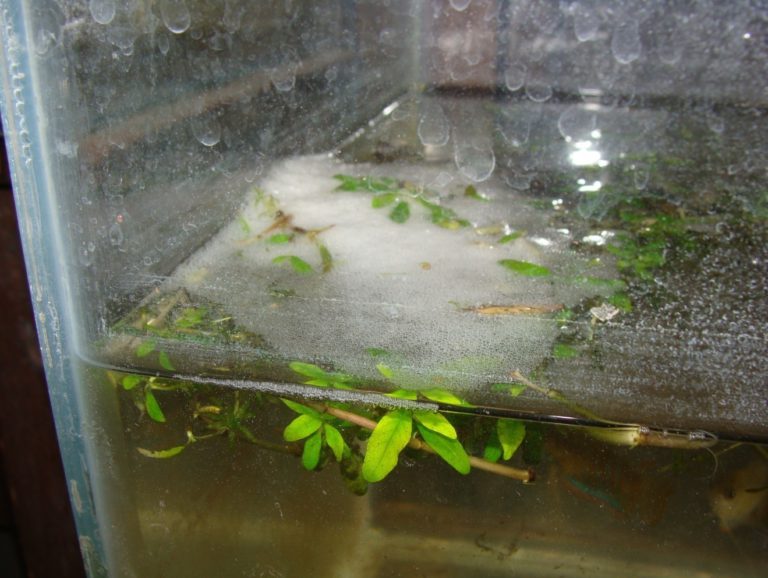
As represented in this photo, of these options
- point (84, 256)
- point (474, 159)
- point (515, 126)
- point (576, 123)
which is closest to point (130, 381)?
point (84, 256)

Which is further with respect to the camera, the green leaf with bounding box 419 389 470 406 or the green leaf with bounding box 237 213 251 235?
the green leaf with bounding box 237 213 251 235

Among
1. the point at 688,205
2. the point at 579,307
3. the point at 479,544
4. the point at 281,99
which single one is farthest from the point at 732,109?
the point at 479,544

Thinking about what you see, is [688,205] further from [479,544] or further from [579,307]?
[479,544]

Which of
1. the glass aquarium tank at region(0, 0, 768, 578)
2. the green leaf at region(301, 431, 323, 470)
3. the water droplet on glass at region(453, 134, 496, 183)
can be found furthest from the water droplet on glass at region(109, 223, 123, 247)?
the water droplet on glass at region(453, 134, 496, 183)

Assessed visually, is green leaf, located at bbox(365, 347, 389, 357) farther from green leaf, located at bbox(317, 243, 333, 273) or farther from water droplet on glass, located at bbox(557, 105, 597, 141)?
water droplet on glass, located at bbox(557, 105, 597, 141)

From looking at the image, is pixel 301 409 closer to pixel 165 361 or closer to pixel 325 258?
pixel 165 361

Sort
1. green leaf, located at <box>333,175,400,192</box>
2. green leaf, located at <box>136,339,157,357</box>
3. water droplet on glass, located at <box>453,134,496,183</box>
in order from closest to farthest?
green leaf, located at <box>136,339,157,357</box>
green leaf, located at <box>333,175,400,192</box>
water droplet on glass, located at <box>453,134,496,183</box>
